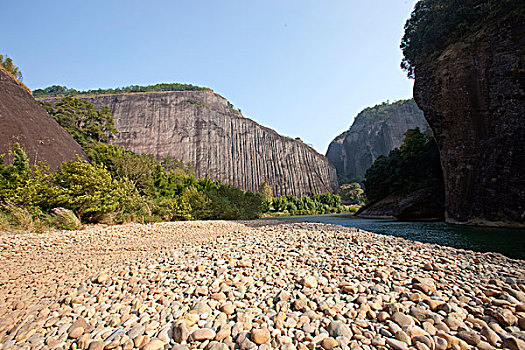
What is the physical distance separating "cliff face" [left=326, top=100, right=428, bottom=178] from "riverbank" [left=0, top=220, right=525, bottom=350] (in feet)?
281

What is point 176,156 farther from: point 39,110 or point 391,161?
point 391,161

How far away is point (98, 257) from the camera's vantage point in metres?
5.52

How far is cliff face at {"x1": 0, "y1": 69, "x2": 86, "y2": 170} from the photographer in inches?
565

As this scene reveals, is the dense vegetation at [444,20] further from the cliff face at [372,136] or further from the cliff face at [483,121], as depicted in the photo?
the cliff face at [372,136]

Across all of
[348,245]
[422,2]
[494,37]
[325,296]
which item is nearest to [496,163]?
[494,37]

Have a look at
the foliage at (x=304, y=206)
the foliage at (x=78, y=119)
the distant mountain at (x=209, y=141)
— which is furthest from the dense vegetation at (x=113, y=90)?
the foliage at (x=304, y=206)

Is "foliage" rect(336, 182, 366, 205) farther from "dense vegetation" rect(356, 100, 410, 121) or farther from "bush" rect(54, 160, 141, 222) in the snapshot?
"bush" rect(54, 160, 141, 222)

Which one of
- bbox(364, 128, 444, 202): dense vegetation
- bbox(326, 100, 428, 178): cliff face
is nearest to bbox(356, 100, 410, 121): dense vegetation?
bbox(326, 100, 428, 178): cliff face

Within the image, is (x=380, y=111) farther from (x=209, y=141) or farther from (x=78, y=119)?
(x=78, y=119)

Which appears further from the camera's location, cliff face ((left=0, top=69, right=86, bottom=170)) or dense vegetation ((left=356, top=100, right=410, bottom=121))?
dense vegetation ((left=356, top=100, right=410, bottom=121))

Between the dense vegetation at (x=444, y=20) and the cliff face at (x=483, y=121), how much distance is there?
0.68 meters

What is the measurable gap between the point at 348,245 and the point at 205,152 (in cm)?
5625

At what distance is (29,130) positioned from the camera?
15.8 m

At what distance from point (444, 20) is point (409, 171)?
1349 centimetres
